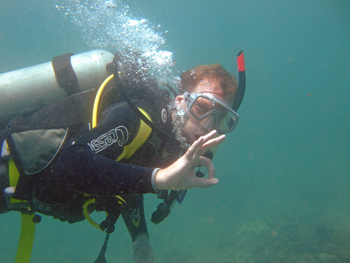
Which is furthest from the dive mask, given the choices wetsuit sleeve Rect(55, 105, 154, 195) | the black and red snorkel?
wetsuit sleeve Rect(55, 105, 154, 195)

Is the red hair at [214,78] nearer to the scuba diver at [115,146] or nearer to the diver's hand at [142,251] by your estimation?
the scuba diver at [115,146]

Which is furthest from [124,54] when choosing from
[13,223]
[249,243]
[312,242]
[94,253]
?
[13,223]

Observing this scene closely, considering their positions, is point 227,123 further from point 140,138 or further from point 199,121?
point 140,138

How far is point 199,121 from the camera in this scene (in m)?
2.25

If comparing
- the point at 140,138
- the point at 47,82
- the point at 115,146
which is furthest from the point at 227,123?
the point at 47,82

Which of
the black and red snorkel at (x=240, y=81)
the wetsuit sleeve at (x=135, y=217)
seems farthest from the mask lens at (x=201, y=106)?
the wetsuit sleeve at (x=135, y=217)

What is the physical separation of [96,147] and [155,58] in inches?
128

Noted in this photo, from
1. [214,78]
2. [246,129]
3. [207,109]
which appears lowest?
[246,129]

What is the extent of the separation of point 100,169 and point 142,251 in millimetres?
2158

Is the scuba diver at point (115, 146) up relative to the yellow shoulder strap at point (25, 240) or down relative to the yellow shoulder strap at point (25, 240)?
up

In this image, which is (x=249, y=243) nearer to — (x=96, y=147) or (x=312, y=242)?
(x=312, y=242)

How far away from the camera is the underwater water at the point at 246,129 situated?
11.3 meters

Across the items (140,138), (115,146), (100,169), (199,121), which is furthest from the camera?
(199,121)

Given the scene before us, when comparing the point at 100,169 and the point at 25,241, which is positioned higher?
the point at 100,169
